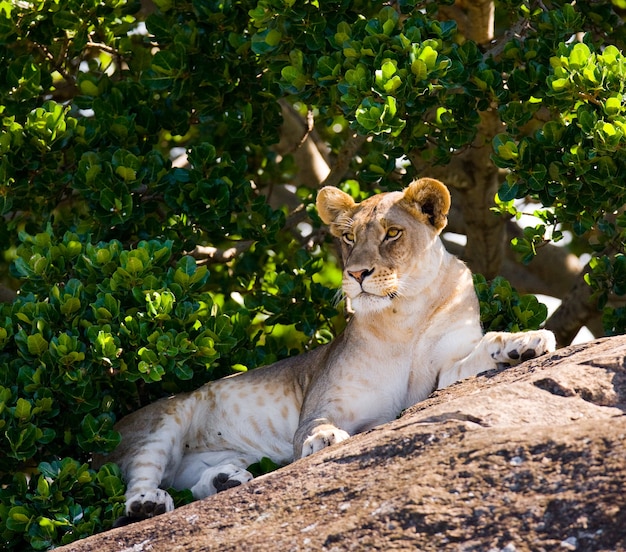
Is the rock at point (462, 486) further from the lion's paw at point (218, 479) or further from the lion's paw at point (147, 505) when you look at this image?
the lion's paw at point (218, 479)

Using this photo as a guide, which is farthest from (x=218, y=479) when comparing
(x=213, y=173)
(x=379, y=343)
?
(x=213, y=173)

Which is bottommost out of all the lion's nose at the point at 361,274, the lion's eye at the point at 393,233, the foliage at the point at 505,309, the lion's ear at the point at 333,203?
the foliage at the point at 505,309

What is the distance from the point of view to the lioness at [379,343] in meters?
6.80

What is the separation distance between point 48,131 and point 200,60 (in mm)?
1257

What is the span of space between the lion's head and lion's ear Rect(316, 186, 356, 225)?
4.0 inches

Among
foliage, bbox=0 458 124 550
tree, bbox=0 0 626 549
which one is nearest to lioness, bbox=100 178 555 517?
foliage, bbox=0 458 124 550

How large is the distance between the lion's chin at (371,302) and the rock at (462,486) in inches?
53.2

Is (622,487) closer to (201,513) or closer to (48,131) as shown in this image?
(201,513)

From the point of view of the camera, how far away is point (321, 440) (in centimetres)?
625

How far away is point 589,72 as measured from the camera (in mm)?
6793

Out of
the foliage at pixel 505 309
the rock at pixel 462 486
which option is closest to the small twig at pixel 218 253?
the foliage at pixel 505 309

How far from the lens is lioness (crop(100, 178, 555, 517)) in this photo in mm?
6801

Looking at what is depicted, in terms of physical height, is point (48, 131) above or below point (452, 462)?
above

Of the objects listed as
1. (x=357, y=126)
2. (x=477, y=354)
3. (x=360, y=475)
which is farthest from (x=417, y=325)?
(x=360, y=475)
